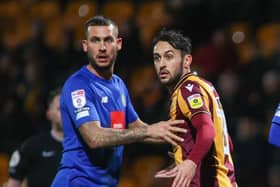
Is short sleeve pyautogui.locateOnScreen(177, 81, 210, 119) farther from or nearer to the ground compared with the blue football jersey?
farther from the ground

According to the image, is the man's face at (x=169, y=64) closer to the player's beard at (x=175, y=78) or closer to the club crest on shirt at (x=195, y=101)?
the player's beard at (x=175, y=78)

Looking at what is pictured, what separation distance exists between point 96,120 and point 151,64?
5706 millimetres

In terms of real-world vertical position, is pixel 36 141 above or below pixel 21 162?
above

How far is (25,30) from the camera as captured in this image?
14031mm

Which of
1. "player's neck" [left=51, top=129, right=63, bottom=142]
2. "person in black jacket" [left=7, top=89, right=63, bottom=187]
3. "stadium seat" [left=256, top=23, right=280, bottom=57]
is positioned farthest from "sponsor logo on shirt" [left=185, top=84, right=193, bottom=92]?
"stadium seat" [left=256, top=23, right=280, bottom=57]

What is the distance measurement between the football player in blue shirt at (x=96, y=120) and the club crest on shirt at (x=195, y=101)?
0.43m

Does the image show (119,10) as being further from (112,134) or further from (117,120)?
(112,134)

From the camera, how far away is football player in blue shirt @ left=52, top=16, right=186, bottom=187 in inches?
235

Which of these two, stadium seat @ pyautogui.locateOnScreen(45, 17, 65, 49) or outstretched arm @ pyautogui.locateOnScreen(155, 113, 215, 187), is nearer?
outstretched arm @ pyautogui.locateOnScreen(155, 113, 215, 187)

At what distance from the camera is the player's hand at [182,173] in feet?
17.4

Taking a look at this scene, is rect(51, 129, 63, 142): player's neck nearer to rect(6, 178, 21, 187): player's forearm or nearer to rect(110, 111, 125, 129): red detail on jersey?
rect(6, 178, 21, 187): player's forearm

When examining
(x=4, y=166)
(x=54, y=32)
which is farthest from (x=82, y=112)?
(x=54, y=32)

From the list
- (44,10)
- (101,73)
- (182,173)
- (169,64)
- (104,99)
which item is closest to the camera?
(182,173)

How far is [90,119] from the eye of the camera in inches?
237
